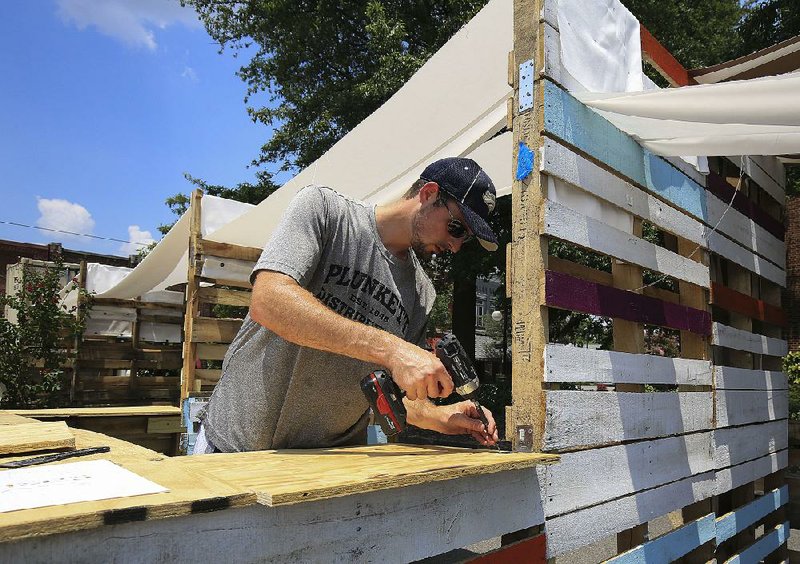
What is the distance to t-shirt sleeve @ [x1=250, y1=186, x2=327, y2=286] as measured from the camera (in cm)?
204

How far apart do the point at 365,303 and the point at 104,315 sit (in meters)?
9.15

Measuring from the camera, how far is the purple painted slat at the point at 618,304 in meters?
2.34

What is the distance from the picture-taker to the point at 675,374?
313 cm

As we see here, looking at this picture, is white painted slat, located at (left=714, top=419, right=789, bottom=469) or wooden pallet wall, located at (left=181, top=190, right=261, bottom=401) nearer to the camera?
white painted slat, located at (left=714, top=419, right=789, bottom=469)

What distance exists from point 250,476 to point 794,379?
14.1 meters

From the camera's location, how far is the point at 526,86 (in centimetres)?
244

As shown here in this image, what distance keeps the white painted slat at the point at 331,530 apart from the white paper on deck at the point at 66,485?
2.4 inches

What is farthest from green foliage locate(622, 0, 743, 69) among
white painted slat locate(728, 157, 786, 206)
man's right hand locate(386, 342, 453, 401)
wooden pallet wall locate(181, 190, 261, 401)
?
man's right hand locate(386, 342, 453, 401)

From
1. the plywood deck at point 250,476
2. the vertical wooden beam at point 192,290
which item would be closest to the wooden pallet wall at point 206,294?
the vertical wooden beam at point 192,290

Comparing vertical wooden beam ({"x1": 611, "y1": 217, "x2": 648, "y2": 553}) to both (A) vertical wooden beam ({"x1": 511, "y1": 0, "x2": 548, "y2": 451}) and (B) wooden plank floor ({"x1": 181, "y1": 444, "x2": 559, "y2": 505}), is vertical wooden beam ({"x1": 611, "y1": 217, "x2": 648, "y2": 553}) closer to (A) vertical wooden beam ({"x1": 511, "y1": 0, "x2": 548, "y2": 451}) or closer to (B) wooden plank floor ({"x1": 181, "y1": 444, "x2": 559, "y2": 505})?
(A) vertical wooden beam ({"x1": 511, "y1": 0, "x2": 548, "y2": 451})

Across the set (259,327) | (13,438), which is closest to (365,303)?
(259,327)

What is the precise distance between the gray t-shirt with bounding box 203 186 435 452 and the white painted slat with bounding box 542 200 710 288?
2.25ft

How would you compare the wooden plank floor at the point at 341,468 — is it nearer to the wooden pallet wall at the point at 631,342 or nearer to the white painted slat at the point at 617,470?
the white painted slat at the point at 617,470

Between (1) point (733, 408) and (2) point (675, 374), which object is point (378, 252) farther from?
(1) point (733, 408)
